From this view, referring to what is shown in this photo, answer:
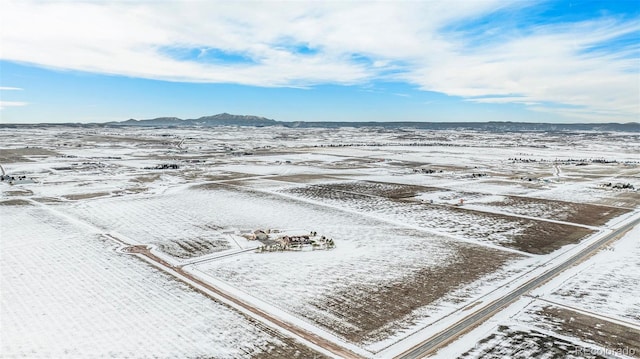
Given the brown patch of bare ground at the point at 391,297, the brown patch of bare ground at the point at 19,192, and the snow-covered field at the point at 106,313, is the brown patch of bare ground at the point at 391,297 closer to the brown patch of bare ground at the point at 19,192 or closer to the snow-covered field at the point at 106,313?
the snow-covered field at the point at 106,313

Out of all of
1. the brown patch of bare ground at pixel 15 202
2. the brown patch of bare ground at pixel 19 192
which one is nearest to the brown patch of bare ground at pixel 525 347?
the brown patch of bare ground at pixel 15 202

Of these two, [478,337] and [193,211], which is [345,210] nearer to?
[193,211]

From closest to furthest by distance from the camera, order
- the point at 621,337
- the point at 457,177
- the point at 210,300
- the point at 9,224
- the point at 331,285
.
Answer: the point at 621,337 → the point at 210,300 → the point at 331,285 → the point at 9,224 → the point at 457,177

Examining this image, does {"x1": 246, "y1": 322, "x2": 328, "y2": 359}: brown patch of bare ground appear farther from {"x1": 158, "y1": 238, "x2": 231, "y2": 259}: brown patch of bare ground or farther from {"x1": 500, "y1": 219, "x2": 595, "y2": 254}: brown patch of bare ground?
{"x1": 500, "y1": 219, "x2": 595, "y2": 254}: brown patch of bare ground

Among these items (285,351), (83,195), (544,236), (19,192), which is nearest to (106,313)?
(285,351)

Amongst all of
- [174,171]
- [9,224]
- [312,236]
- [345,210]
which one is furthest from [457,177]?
[9,224]

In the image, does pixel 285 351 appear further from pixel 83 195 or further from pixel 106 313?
pixel 83 195
